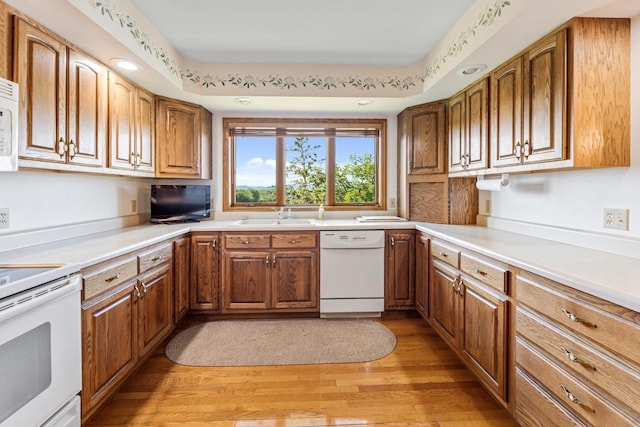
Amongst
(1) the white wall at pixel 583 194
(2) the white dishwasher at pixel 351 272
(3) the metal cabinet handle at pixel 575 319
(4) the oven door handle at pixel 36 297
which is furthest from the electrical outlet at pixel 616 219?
(4) the oven door handle at pixel 36 297

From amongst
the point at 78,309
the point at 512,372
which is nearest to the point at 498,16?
the point at 512,372

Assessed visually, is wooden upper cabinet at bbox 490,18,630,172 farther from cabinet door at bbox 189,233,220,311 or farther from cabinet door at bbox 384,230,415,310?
cabinet door at bbox 189,233,220,311

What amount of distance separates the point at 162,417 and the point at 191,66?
2583mm

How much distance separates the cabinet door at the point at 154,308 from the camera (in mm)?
2043

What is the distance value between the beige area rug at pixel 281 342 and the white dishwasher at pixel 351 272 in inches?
6.0

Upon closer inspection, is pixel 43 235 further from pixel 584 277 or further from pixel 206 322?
pixel 584 277

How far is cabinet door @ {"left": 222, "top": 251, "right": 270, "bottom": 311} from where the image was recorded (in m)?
2.88

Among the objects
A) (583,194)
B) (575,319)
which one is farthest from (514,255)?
(583,194)

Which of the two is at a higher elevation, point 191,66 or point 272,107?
point 191,66

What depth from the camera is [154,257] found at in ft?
7.23

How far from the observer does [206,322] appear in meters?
2.85

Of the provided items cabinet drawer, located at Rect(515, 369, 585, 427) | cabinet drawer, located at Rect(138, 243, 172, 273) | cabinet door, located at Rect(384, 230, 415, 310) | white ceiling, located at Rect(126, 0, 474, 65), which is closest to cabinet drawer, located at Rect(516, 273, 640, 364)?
cabinet drawer, located at Rect(515, 369, 585, 427)

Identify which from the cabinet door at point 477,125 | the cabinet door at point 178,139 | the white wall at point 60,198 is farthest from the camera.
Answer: the cabinet door at point 178,139

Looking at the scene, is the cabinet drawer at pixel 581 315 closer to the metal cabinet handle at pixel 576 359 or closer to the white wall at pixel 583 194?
the metal cabinet handle at pixel 576 359
